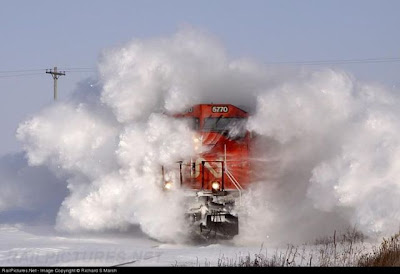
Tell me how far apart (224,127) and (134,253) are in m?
4.83

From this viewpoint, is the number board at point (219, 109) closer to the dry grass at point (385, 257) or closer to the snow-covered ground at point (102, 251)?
the snow-covered ground at point (102, 251)

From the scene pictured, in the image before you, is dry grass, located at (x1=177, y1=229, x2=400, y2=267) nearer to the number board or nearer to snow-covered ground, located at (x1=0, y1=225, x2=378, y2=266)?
snow-covered ground, located at (x1=0, y1=225, x2=378, y2=266)

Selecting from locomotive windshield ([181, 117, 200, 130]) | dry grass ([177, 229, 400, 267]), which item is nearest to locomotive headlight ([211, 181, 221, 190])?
locomotive windshield ([181, 117, 200, 130])

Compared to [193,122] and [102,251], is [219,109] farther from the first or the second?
[102,251]

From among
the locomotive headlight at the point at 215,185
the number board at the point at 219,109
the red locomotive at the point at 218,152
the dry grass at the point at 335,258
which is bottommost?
the dry grass at the point at 335,258

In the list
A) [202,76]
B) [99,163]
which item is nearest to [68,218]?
[99,163]

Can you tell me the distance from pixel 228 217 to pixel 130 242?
2554mm

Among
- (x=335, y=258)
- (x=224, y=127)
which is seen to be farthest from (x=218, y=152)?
(x=335, y=258)

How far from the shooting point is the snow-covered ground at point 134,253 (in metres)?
13.4

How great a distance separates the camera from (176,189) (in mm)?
18766

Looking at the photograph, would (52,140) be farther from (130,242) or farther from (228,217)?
(228,217)

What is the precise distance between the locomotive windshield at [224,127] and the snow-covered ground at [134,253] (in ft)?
8.87

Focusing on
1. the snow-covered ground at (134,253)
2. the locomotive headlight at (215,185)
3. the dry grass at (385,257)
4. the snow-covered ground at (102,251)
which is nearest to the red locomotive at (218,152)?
the locomotive headlight at (215,185)

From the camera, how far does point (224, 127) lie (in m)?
19.0
